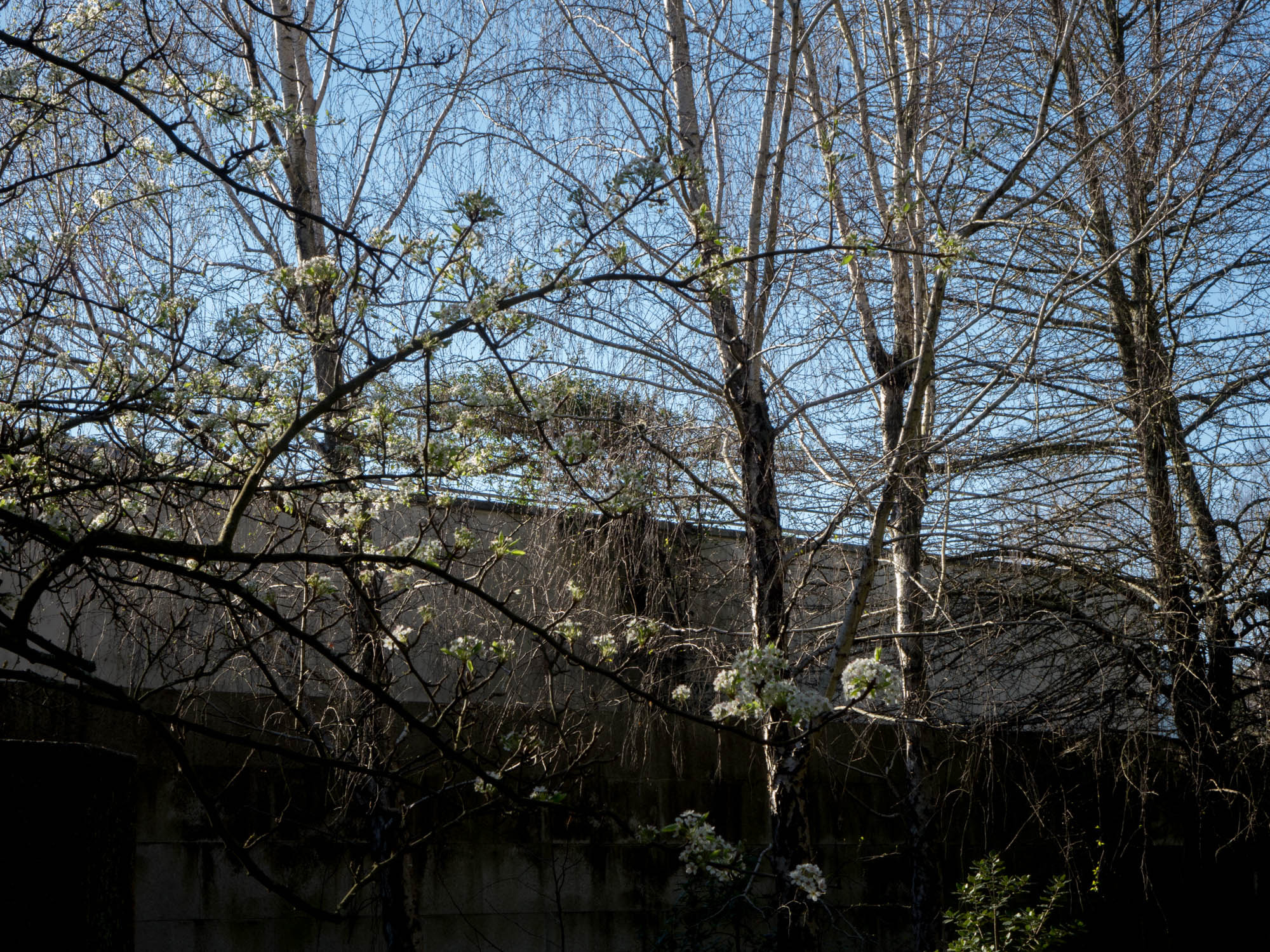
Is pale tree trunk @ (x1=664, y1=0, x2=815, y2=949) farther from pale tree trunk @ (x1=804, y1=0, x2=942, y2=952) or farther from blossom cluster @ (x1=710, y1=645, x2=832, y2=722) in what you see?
blossom cluster @ (x1=710, y1=645, x2=832, y2=722)

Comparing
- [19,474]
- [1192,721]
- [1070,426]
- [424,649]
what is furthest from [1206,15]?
[19,474]

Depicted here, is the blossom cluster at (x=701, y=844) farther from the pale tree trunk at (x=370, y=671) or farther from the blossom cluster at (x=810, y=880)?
the pale tree trunk at (x=370, y=671)

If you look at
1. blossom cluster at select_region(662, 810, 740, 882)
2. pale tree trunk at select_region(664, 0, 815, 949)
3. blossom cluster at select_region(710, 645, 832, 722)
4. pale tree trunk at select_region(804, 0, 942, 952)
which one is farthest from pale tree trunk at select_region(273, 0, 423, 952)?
pale tree trunk at select_region(804, 0, 942, 952)

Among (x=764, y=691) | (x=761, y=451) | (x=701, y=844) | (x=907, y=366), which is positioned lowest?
(x=701, y=844)

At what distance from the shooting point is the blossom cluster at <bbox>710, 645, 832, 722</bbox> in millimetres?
3244

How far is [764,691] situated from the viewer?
128 inches

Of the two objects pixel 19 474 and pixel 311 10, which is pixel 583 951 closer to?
pixel 19 474

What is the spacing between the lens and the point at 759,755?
6.64m

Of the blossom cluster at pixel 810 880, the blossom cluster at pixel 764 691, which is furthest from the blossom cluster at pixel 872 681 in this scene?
the blossom cluster at pixel 810 880

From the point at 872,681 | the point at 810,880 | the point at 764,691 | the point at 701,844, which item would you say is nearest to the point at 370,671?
the point at 810,880

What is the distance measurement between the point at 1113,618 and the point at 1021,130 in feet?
9.68

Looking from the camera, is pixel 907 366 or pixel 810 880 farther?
pixel 907 366

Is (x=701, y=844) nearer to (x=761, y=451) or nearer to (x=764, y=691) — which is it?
(x=764, y=691)

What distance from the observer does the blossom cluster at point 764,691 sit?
3.24 metres
